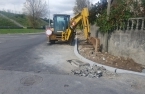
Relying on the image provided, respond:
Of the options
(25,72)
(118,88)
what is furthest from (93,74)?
(25,72)

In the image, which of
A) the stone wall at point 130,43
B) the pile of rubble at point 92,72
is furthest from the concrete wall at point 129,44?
the pile of rubble at point 92,72

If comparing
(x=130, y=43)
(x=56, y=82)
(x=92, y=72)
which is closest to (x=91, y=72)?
(x=92, y=72)

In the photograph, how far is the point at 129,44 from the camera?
1180 centimetres

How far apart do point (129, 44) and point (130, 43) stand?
12 centimetres

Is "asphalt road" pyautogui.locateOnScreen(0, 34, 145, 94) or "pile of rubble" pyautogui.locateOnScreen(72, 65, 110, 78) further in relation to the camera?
"pile of rubble" pyautogui.locateOnScreen(72, 65, 110, 78)

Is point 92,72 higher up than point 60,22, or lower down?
lower down

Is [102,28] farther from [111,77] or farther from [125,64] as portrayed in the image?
[111,77]

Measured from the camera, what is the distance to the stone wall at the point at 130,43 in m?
10.9

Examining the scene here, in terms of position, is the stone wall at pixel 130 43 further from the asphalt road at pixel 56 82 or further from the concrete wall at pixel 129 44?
the asphalt road at pixel 56 82

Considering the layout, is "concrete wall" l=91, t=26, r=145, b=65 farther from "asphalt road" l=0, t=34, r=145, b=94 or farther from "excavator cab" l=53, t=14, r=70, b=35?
"excavator cab" l=53, t=14, r=70, b=35

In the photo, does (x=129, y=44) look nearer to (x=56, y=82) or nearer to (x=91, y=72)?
(x=91, y=72)

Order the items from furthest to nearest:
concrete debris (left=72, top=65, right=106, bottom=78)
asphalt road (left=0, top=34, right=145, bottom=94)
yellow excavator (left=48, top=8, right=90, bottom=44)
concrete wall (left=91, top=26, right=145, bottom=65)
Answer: yellow excavator (left=48, top=8, right=90, bottom=44) < concrete wall (left=91, top=26, right=145, bottom=65) < concrete debris (left=72, top=65, right=106, bottom=78) < asphalt road (left=0, top=34, right=145, bottom=94)

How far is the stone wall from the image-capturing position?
35.6 ft

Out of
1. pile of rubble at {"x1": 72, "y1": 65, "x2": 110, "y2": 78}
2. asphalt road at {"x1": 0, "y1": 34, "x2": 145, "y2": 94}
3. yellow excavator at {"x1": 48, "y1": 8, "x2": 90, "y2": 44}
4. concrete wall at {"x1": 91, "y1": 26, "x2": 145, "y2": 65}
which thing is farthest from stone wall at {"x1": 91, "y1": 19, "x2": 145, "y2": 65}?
yellow excavator at {"x1": 48, "y1": 8, "x2": 90, "y2": 44}
